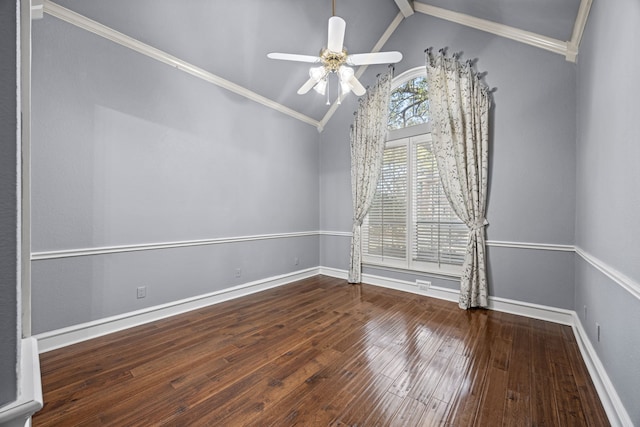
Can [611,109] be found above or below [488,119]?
below

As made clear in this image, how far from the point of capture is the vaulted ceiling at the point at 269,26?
2455 mm

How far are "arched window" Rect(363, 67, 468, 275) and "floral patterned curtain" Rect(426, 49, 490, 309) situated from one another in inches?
8.6

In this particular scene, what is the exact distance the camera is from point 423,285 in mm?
3643

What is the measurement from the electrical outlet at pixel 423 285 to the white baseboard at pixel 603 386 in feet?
4.99

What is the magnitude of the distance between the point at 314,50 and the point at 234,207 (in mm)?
2439

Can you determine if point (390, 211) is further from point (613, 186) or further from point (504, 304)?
point (613, 186)

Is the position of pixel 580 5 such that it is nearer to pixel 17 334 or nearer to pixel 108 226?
pixel 17 334

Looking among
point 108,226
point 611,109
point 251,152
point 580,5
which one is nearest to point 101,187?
point 108,226

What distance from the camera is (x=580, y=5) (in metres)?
2.25

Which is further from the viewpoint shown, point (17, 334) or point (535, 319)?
point (535, 319)
